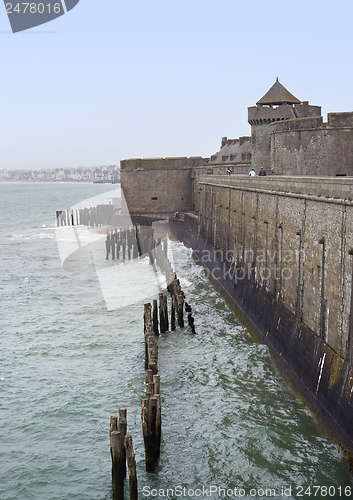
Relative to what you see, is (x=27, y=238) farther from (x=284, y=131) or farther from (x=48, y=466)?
(x=48, y=466)

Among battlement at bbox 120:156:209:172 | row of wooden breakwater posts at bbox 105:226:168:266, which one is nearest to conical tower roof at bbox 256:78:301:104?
row of wooden breakwater posts at bbox 105:226:168:266

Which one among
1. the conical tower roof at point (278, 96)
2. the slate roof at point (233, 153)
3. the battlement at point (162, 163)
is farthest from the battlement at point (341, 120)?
the battlement at point (162, 163)

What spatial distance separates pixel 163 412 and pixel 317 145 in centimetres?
1582

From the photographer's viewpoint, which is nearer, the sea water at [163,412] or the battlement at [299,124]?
the sea water at [163,412]

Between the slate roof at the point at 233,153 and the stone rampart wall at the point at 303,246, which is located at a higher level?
the slate roof at the point at 233,153

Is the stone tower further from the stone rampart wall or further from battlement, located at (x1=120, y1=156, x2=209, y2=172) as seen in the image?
battlement, located at (x1=120, y1=156, x2=209, y2=172)

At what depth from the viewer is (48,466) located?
34.5ft

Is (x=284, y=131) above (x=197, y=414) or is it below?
above

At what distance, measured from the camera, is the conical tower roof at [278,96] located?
3481cm

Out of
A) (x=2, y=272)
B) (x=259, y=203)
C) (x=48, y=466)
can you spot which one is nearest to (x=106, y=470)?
(x=48, y=466)

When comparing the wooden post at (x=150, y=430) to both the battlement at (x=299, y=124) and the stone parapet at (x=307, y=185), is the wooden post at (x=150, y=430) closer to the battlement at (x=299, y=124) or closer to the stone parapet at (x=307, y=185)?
the stone parapet at (x=307, y=185)

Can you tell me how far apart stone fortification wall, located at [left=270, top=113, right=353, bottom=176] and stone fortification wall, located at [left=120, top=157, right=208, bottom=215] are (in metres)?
22.7

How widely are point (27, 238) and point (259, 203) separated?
34.8 m

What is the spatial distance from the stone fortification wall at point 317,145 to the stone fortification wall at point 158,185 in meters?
22.7
